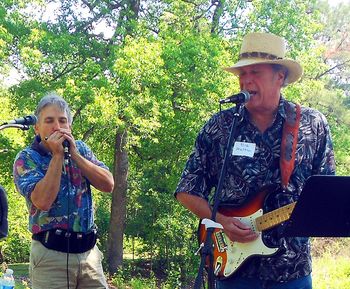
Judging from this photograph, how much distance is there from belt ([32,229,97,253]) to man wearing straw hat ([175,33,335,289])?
639 millimetres

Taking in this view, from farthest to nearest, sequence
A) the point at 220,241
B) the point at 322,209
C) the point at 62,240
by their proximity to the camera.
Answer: the point at 62,240 → the point at 220,241 → the point at 322,209

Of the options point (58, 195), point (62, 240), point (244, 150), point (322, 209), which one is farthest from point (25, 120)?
point (322, 209)

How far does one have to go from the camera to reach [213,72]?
12.2 metres

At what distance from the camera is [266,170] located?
274 centimetres

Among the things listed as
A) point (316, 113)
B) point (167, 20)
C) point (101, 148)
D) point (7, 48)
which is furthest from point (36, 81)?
point (316, 113)

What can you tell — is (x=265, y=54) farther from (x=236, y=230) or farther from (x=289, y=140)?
(x=236, y=230)

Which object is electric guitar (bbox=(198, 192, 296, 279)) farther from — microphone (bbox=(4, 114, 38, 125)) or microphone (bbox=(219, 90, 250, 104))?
microphone (bbox=(4, 114, 38, 125))

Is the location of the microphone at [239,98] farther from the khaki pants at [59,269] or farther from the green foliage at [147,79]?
the green foliage at [147,79]

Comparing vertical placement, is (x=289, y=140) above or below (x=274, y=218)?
above

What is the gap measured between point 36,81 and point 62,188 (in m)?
9.92

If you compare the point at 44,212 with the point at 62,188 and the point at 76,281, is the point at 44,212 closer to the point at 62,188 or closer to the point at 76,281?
the point at 62,188

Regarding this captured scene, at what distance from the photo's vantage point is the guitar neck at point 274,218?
2584 millimetres

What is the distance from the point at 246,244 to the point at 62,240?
3.33 feet

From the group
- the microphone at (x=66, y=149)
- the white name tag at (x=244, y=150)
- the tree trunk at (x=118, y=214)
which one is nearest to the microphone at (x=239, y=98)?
the white name tag at (x=244, y=150)
